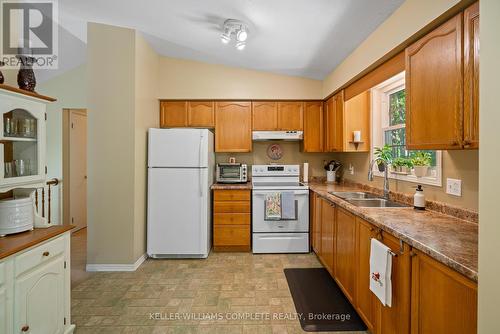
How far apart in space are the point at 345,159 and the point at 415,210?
1953 millimetres

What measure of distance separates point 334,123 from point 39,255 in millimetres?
3289

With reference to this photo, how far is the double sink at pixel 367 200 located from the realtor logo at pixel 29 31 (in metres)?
2.93

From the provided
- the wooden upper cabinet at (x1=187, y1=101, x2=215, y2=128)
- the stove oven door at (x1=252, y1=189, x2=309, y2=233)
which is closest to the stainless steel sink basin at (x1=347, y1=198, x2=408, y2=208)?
the stove oven door at (x1=252, y1=189, x2=309, y2=233)

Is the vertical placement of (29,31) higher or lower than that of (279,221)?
higher

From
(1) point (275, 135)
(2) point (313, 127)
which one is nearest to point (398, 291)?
(1) point (275, 135)

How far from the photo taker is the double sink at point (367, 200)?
7.66 feet

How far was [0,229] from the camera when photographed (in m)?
1.52

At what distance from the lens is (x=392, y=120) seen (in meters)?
2.81

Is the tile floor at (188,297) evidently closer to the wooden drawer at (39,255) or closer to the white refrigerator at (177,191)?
the white refrigerator at (177,191)

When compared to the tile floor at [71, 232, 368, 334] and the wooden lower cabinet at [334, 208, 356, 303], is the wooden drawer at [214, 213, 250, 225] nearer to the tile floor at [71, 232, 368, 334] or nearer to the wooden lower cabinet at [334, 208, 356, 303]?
the tile floor at [71, 232, 368, 334]

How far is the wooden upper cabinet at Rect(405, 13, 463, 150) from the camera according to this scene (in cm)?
138

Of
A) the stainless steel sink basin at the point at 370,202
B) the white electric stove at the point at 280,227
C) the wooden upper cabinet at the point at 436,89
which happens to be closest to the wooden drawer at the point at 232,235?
the white electric stove at the point at 280,227

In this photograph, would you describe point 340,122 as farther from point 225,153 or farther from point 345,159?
point 225,153

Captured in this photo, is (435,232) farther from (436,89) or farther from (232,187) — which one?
(232,187)
